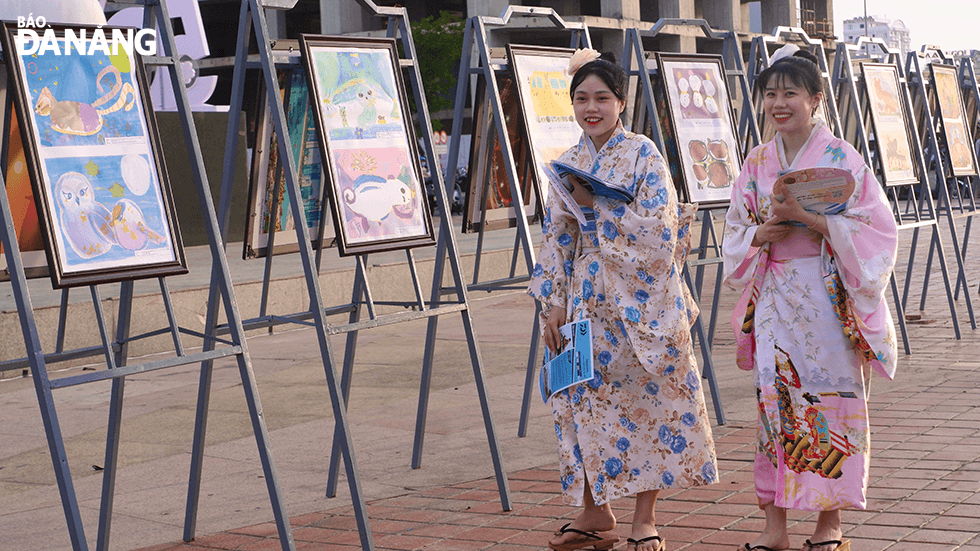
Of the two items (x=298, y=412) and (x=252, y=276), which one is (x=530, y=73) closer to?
(x=298, y=412)

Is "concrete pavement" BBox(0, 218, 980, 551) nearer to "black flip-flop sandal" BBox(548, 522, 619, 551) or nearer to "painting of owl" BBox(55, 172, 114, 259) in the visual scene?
"black flip-flop sandal" BBox(548, 522, 619, 551)

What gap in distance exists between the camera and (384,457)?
228 inches

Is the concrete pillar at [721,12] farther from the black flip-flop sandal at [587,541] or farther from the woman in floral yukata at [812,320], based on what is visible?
the black flip-flop sandal at [587,541]

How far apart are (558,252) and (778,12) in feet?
161

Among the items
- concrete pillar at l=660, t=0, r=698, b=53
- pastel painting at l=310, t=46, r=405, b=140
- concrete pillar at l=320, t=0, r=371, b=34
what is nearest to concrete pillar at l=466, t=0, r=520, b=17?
concrete pillar at l=320, t=0, r=371, b=34

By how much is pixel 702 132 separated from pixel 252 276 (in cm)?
640

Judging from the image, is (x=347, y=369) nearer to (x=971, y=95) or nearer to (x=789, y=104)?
(x=789, y=104)

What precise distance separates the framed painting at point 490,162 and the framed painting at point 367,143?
1113mm

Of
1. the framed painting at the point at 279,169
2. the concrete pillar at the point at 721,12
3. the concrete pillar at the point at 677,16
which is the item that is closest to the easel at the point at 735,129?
the framed painting at the point at 279,169

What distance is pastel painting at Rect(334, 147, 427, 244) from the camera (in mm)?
4414

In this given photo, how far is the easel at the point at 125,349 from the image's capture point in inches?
131

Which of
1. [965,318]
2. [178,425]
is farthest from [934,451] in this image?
[965,318]

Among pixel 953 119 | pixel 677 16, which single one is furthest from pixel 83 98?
pixel 677 16

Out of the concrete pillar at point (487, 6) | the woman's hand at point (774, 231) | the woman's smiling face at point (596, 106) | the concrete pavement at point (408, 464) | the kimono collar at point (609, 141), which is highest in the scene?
the concrete pillar at point (487, 6)
